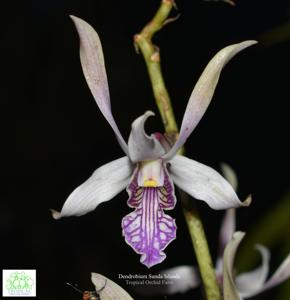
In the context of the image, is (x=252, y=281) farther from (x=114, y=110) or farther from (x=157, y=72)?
(x=114, y=110)

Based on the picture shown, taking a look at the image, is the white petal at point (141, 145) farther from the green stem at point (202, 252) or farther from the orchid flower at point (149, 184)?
the green stem at point (202, 252)

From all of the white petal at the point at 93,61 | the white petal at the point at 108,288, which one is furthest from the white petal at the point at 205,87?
the white petal at the point at 108,288

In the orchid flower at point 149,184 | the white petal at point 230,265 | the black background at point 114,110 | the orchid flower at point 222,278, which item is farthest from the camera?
the black background at point 114,110

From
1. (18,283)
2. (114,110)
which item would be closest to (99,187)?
(18,283)

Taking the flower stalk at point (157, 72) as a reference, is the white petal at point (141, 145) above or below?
below

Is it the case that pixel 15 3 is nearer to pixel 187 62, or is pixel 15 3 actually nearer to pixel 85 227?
pixel 187 62

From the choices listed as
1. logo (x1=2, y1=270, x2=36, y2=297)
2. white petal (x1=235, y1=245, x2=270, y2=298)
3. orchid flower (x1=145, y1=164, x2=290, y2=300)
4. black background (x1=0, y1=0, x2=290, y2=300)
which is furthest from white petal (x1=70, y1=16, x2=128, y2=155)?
Result: black background (x1=0, y1=0, x2=290, y2=300)
